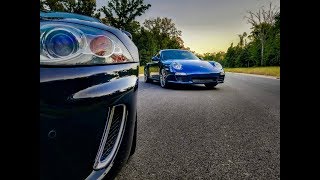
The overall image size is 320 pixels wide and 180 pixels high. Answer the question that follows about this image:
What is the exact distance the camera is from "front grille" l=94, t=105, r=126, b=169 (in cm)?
136

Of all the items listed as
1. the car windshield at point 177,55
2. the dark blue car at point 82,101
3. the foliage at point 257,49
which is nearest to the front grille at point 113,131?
the dark blue car at point 82,101

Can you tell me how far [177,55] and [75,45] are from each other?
303 inches

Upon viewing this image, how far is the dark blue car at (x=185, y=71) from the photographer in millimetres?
7617

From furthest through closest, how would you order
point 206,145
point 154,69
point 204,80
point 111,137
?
1. point 154,69
2. point 204,80
3. point 206,145
4. point 111,137

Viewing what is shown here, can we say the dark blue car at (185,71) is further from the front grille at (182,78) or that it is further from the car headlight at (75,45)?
the car headlight at (75,45)

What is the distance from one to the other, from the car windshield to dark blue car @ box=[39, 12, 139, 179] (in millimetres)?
7201

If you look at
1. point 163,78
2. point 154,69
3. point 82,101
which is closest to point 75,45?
point 82,101

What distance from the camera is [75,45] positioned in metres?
1.26

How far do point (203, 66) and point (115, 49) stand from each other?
6.53 meters

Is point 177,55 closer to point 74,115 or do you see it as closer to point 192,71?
point 192,71
